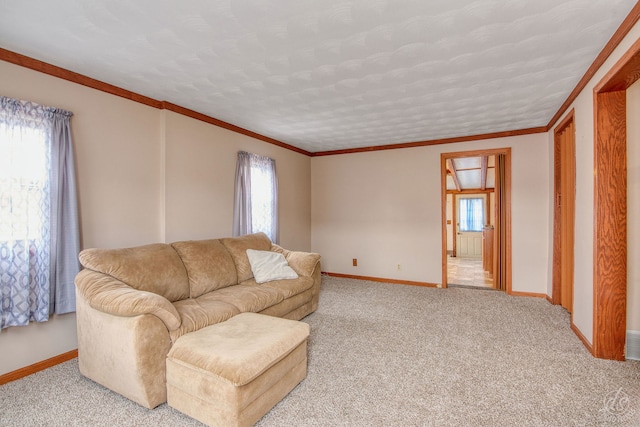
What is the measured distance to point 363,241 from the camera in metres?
5.54

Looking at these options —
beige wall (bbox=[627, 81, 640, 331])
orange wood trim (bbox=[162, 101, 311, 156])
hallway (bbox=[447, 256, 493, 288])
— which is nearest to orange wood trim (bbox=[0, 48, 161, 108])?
orange wood trim (bbox=[162, 101, 311, 156])

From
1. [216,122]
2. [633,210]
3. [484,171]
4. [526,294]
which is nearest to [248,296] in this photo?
[216,122]

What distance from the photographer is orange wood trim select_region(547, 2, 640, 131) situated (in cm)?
182

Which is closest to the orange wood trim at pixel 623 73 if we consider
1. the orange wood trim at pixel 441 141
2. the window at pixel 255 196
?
the orange wood trim at pixel 441 141

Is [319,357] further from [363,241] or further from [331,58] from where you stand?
[363,241]

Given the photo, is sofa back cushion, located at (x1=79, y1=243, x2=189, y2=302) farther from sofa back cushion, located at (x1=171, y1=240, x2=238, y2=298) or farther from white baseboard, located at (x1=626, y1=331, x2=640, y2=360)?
Answer: white baseboard, located at (x1=626, y1=331, x2=640, y2=360)

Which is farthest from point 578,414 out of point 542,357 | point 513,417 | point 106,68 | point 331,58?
point 106,68

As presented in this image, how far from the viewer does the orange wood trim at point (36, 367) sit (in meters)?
2.21

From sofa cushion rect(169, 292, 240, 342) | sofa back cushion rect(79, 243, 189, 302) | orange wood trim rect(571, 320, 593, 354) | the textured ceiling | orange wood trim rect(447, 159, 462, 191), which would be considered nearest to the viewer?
the textured ceiling

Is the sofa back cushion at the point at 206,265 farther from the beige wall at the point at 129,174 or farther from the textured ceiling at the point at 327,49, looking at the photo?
the textured ceiling at the point at 327,49

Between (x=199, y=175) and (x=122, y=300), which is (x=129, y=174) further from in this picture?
(x=122, y=300)

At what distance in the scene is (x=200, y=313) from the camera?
229cm

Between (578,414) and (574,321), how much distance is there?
1.61 m

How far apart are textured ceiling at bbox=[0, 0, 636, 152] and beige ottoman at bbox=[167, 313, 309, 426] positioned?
1.94m
